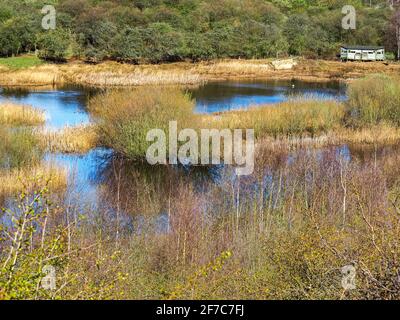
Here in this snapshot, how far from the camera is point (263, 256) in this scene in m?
7.99

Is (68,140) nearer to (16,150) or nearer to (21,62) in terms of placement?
(16,150)

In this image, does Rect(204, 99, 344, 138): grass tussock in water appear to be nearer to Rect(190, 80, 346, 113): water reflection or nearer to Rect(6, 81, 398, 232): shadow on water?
Rect(6, 81, 398, 232): shadow on water

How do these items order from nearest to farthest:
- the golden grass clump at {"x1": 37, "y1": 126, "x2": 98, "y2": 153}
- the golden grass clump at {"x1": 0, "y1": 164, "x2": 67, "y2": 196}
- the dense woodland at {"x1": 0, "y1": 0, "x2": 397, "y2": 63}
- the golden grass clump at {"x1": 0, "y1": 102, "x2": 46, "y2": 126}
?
the golden grass clump at {"x1": 0, "y1": 164, "x2": 67, "y2": 196} → the golden grass clump at {"x1": 37, "y1": 126, "x2": 98, "y2": 153} → the golden grass clump at {"x1": 0, "y1": 102, "x2": 46, "y2": 126} → the dense woodland at {"x1": 0, "y1": 0, "x2": 397, "y2": 63}

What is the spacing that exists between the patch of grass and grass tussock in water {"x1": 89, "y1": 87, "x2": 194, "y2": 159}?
26.7m

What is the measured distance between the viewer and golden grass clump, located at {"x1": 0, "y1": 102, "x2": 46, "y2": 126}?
20266 millimetres

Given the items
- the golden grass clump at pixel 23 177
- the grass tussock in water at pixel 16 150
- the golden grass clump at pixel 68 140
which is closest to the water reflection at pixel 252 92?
the golden grass clump at pixel 68 140

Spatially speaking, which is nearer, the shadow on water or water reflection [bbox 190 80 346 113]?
the shadow on water

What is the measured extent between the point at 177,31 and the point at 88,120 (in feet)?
109

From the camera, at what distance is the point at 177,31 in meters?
52.9

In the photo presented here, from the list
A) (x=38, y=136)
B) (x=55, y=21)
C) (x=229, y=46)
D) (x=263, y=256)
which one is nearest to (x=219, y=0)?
(x=229, y=46)

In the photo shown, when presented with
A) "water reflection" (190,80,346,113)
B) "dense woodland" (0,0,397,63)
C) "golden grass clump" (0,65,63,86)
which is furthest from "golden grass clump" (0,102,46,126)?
"dense woodland" (0,0,397,63)

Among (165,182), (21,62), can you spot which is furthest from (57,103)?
(21,62)
